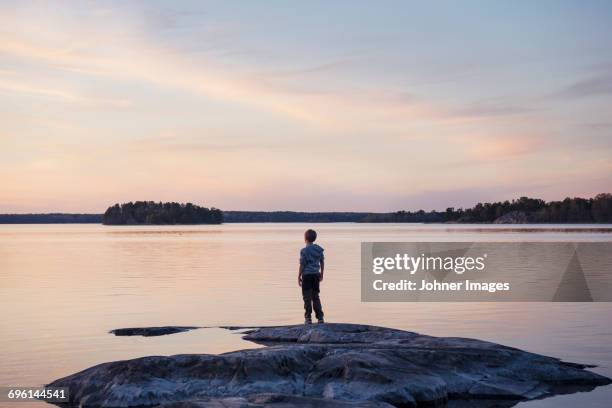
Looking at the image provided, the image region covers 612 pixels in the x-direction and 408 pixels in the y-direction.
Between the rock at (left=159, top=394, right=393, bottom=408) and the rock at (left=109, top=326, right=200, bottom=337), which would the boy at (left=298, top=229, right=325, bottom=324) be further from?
the rock at (left=159, top=394, right=393, bottom=408)

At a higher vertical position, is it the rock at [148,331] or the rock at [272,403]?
the rock at [272,403]

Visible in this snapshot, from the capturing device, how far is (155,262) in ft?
200

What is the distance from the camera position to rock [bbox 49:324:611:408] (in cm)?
1406

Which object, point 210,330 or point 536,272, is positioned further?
point 536,272

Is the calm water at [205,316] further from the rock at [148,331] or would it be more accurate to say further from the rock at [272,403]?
the rock at [272,403]

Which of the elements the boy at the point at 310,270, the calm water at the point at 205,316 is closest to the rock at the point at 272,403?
the calm water at the point at 205,316

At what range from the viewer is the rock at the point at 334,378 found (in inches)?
554

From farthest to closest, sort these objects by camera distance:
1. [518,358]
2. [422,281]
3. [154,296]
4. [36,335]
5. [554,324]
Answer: [422,281]
[154,296]
[554,324]
[36,335]
[518,358]

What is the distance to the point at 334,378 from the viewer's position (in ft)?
47.3

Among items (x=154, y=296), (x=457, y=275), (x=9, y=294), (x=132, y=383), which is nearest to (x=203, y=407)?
(x=132, y=383)

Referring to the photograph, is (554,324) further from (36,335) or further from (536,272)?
(536,272)

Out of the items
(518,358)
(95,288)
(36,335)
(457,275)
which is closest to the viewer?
(518,358)

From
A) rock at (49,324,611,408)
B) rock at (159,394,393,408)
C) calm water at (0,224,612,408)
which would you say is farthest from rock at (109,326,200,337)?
rock at (159,394,393,408)

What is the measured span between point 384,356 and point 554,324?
1199cm
